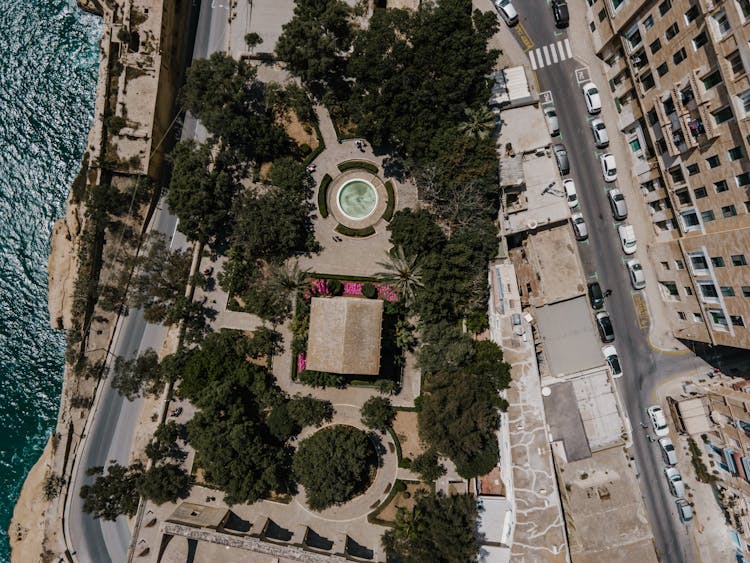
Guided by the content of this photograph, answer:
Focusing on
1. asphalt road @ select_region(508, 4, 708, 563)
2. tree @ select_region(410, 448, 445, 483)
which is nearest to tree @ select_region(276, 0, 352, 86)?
asphalt road @ select_region(508, 4, 708, 563)

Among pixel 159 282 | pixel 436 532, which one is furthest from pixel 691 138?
pixel 159 282

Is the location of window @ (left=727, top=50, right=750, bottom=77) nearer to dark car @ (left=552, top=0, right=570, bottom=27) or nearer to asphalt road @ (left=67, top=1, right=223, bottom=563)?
dark car @ (left=552, top=0, right=570, bottom=27)

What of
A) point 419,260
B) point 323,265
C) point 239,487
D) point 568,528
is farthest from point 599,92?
point 239,487

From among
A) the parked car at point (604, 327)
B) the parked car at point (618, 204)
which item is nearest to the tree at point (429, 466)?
the parked car at point (604, 327)

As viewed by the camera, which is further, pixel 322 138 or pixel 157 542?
pixel 322 138

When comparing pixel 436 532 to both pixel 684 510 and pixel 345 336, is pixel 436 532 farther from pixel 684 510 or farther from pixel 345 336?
pixel 684 510

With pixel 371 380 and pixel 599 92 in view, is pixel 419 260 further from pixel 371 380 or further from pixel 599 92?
pixel 599 92
